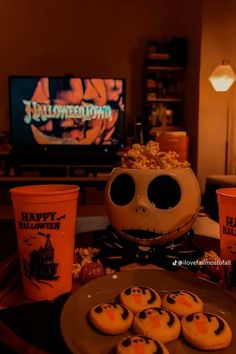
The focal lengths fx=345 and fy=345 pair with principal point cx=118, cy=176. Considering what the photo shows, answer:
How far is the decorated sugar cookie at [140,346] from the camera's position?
1.12 feet

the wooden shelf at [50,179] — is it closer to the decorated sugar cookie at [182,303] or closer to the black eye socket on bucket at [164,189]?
the black eye socket on bucket at [164,189]

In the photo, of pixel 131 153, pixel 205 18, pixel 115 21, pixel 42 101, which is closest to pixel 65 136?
pixel 42 101

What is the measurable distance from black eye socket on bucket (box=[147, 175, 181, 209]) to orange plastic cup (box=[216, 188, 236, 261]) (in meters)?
0.08

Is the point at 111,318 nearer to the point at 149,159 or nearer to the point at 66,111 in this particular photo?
the point at 149,159

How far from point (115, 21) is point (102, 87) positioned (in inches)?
38.0

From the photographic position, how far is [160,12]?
396 cm

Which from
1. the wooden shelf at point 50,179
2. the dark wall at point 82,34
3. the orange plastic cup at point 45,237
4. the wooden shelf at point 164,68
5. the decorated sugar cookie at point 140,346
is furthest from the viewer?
the dark wall at point 82,34

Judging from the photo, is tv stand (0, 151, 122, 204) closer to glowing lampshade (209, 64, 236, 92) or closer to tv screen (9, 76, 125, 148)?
tv screen (9, 76, 125, 148)

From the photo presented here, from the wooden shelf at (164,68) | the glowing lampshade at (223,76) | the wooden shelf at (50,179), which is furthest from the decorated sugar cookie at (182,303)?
the wooden shelf at (164,68)

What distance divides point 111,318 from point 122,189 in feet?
0.86

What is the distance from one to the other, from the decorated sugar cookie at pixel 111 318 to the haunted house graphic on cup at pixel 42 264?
0.10 meters

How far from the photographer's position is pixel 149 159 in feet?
2.13

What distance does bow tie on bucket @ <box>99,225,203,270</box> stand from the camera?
0.61 metres

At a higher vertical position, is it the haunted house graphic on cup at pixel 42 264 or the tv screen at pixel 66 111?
the tv screen at pixel 66 111
